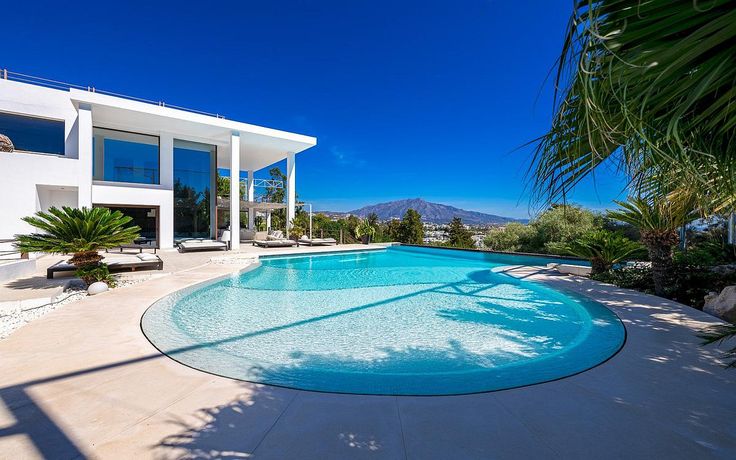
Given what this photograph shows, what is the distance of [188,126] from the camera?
14.5 metres

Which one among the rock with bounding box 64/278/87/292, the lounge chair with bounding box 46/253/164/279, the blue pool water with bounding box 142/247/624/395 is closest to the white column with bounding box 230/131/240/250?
the lounge chair with bounding box 46/253/164/279

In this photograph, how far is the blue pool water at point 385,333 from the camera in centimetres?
361

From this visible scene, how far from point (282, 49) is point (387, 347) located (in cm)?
1996

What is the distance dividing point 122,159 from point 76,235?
10.4 m

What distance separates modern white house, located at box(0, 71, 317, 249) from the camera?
1186 cm

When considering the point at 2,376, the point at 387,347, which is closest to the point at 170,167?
the point at 2,376

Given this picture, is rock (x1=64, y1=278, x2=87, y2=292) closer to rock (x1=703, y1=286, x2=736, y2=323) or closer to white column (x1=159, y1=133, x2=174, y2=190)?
white column (x1=159, y1=133, x2=174, y2=190)

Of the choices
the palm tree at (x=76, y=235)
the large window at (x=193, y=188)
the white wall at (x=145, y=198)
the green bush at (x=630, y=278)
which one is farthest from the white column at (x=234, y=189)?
the green bush at (x=630, y=278)

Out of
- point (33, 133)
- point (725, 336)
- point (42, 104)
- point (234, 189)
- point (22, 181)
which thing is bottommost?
point (725, 336)

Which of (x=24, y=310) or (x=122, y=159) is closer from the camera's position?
(x=24, y=310)

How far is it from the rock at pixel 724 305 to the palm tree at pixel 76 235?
1175cm

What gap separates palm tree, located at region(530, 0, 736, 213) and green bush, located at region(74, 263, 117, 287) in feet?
29.6

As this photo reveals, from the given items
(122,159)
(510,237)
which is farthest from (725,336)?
(122,159)

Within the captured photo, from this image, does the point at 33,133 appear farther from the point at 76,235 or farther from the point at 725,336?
A: the point at 725,336
